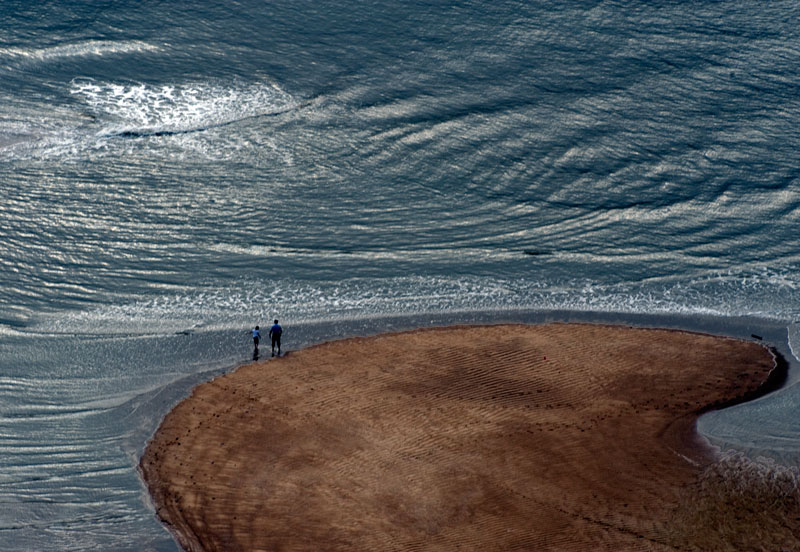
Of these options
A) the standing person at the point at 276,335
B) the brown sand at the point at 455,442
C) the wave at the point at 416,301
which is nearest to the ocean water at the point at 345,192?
the wave at the point at 416,301

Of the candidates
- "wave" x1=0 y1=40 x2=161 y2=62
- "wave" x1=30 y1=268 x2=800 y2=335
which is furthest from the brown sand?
"wave" x1=0 y1=40 x2=161 y2=62

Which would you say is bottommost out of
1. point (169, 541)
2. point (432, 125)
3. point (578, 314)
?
point (169, 541)

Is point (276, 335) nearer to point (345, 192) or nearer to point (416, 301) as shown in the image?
point (416, 301)

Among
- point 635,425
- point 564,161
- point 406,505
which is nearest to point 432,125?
point 564,161

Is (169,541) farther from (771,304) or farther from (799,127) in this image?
(799,127)

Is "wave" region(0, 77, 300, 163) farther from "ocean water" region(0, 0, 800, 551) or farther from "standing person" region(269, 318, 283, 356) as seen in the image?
"standing person" region(269, 318, 283, 356)

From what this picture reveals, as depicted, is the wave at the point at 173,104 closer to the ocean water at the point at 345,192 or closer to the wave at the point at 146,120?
the wave at the point at 146,120
